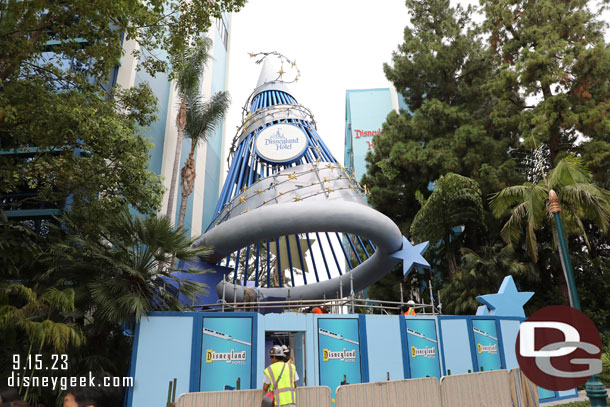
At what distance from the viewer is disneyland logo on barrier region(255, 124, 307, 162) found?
57.5 feet

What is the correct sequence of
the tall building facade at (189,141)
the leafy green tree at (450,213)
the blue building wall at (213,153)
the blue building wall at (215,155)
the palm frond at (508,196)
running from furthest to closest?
1. the blue building wall at (215,155)
2. the blue building wall at (213,153)
3. the tall building facade at (189,141)
4. the leafy green tree at (450,213)
5. the palm frond at (508,196)

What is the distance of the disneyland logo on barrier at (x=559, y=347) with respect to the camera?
7945 mm

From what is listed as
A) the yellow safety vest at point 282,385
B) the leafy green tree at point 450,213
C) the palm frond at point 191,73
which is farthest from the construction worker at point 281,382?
the palm frond at point 191,73

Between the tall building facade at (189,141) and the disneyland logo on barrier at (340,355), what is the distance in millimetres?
9407

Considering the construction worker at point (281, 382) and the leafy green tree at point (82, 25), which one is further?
the leafy green tree at point (82, 25)

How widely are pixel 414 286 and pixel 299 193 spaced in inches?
598

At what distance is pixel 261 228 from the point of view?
Result: 1334cm

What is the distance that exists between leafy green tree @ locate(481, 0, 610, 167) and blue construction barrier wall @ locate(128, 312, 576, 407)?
11198 mm

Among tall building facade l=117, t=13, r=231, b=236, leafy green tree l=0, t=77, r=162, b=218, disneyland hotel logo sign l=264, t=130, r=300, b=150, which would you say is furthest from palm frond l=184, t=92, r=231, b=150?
leafy green tree l=0, t=77, r=162, b=218

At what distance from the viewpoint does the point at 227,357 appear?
1041cm

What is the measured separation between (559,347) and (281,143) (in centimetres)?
1241

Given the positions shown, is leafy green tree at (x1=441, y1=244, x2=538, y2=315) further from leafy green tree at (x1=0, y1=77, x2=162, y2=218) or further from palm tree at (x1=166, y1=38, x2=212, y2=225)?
palm tree at (x1=166, y1=38, x2=212, y2=225)

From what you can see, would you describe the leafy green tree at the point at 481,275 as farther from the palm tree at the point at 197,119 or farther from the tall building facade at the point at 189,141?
the palm tree at the point at 197,119

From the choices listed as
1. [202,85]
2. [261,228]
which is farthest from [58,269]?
[202,85]
